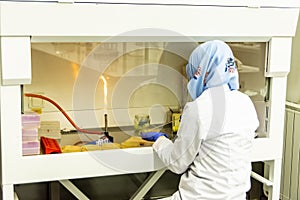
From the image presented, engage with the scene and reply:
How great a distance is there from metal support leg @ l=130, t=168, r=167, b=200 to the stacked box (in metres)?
0.51

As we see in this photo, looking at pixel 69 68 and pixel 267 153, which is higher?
pixel 69 68

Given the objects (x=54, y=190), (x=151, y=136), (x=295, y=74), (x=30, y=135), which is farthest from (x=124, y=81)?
(x=295, y=74)

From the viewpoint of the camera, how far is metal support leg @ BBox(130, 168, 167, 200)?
1.82 m

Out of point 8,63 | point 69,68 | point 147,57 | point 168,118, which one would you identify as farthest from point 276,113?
point 8,63

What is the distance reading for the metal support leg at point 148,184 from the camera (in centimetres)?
182

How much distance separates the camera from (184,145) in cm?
156

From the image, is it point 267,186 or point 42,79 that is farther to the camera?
point 267,186

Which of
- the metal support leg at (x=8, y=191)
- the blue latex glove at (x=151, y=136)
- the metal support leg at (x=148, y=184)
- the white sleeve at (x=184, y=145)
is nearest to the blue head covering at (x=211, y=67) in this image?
the white sleeve at (x=184, y=145)

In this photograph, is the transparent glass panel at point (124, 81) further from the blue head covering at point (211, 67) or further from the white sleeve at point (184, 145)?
the white sleeve at point (184, 145)

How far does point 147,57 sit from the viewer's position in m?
1.87

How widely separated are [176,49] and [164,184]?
837mm

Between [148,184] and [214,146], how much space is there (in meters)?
0.44

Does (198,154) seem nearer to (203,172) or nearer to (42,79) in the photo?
(203,172)

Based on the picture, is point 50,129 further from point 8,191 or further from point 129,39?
point 129,39
